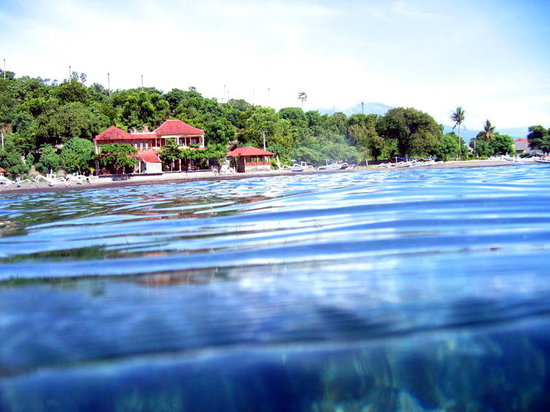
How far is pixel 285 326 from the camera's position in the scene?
1.21 meters

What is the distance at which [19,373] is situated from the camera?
1.04 metres

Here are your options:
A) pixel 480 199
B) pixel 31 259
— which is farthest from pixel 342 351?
pixel 480 199

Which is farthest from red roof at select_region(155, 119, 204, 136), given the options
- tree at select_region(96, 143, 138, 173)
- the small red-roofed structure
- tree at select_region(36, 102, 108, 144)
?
tree at select_region(96, 143, 138, 173)

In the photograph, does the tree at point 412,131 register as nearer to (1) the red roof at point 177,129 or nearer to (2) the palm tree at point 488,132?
(2) the palm tree at point 488,132

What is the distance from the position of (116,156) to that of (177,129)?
9.10 meters

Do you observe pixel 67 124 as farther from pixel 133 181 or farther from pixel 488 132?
pixel 488 132

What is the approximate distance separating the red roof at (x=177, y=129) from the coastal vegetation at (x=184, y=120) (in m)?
1.66

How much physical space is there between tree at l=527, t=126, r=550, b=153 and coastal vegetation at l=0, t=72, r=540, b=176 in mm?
7955

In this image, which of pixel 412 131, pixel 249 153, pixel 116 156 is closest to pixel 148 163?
pixel 116 156

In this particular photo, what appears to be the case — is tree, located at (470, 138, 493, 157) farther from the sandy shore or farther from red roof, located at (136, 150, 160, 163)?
red roof, located at (136, 150, 160, 163)

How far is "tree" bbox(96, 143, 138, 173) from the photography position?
93.9 ft

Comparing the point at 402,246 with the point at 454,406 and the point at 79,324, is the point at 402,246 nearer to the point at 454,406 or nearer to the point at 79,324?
the point at 454,406

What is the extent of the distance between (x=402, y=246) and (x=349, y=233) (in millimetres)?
443

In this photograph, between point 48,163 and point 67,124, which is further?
point 67,124
